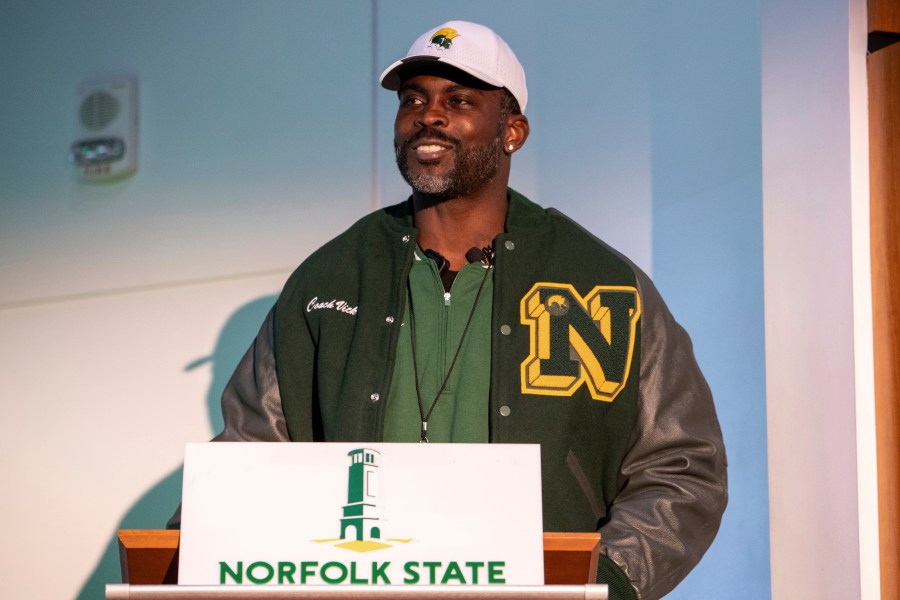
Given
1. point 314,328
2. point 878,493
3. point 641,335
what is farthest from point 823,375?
point 314,328

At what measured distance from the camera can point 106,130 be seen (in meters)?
4.02

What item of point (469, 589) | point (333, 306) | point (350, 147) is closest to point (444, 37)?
point (333, 306)

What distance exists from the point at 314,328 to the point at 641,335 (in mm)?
672

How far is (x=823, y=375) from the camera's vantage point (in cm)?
303

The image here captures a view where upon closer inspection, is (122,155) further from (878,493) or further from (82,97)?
(878,493)

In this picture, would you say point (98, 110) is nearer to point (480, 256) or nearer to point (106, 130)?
point (106, 130)

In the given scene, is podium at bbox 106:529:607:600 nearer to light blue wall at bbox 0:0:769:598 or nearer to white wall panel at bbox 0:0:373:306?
light blue wall at bbox 0:0:769:598

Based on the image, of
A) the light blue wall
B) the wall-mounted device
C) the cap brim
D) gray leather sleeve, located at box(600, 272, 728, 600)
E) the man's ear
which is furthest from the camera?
the wall-mounted device

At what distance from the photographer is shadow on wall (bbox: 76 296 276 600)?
3783mm

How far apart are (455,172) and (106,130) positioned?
65.6 inches

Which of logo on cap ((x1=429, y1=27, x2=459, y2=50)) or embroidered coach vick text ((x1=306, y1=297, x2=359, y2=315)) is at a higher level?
logo on cap ((x1=429, y1=27, x2=459, y2=50))

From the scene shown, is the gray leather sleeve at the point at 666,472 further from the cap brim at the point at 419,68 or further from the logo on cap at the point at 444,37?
the logo on cap at the point at 444,37

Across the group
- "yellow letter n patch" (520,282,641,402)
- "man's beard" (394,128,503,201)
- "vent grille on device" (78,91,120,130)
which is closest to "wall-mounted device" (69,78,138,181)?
"vent grille on device" (78,91,120,130)

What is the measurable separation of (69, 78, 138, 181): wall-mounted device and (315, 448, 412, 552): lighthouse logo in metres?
2.48
